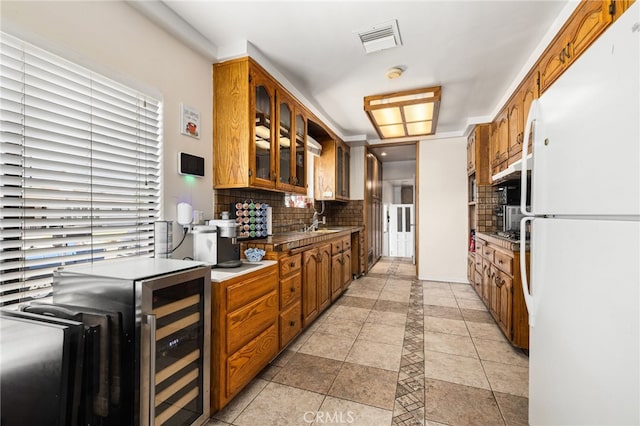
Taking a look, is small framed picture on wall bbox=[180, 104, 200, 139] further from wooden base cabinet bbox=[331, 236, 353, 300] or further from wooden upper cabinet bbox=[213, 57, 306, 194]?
wooden base cabinet bbox=[331, 236, 353, 300]

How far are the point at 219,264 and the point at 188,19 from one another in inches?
66.6

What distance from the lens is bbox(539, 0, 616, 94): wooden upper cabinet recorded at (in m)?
1.48

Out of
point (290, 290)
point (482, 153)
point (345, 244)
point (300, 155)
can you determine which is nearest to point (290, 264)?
point (290, 290)

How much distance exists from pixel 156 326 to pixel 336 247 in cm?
251

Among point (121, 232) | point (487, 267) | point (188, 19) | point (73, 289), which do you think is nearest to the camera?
point (73, 289)

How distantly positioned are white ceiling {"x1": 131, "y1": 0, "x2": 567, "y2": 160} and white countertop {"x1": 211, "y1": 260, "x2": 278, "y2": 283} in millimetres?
1637

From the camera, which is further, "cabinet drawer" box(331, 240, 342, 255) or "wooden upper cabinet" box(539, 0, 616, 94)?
"cabinet drawer" box(331, 240, 342, 255)

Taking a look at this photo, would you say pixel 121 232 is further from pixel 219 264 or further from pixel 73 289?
pixel 219 264

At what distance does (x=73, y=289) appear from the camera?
1.25m

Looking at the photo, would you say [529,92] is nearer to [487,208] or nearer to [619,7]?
[619,7]

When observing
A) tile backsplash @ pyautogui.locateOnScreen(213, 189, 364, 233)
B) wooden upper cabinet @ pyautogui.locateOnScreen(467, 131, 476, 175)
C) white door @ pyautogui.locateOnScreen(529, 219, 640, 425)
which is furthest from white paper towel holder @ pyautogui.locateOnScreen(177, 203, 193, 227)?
wooden upper cabinet @ pyautogui.locateOnScreen(467, 131, 476, 175)

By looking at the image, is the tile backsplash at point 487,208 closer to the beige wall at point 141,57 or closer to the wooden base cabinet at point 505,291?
the wooden base cabinet at point 505,291

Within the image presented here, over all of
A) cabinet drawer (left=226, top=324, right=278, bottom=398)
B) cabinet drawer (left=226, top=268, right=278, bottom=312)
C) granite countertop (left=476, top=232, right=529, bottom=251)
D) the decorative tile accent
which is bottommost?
the decorative tile accent

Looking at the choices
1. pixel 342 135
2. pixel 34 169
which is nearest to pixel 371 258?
pixel 342 135
